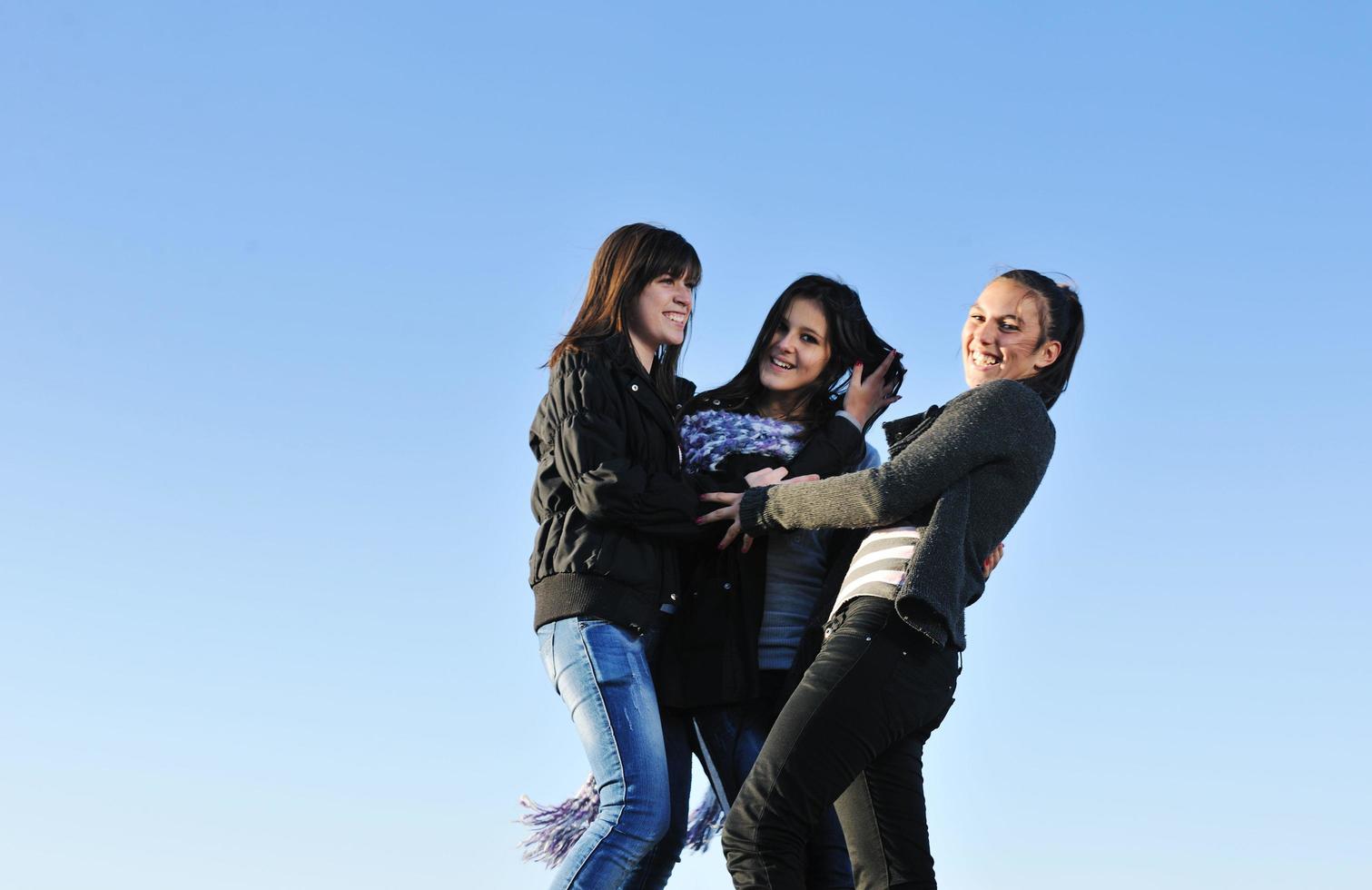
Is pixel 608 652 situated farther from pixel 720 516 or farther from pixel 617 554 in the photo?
pixel 720 516

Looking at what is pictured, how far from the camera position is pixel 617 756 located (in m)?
4.21

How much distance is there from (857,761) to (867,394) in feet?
5.64

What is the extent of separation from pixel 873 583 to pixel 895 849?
0.79m

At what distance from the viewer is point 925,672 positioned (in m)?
3.93

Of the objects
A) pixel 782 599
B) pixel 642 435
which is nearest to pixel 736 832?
pixel 782 599

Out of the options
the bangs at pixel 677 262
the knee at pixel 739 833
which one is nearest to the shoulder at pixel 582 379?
the bangs at pixel 677 262

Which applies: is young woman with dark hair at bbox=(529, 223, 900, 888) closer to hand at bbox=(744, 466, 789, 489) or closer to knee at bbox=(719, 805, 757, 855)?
hand at bbox=(744, 466, 789, 489)

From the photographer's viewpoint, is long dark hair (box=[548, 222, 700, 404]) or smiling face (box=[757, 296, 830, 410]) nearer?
long dark hair (box=[548, 222, 700, 404])

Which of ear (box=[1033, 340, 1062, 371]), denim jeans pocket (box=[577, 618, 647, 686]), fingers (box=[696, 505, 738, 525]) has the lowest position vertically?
denim jeans pocket (box=[577, 618, 647, 686])

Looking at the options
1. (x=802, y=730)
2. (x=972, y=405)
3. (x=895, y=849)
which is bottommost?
(x=895, y=849)

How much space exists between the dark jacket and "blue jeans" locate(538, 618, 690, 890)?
0.18 meters

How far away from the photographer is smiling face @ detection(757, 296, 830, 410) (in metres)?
5.17

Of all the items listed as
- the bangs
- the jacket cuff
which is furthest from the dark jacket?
the bangs

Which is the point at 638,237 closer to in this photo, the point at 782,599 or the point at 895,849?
the point at 782,599
